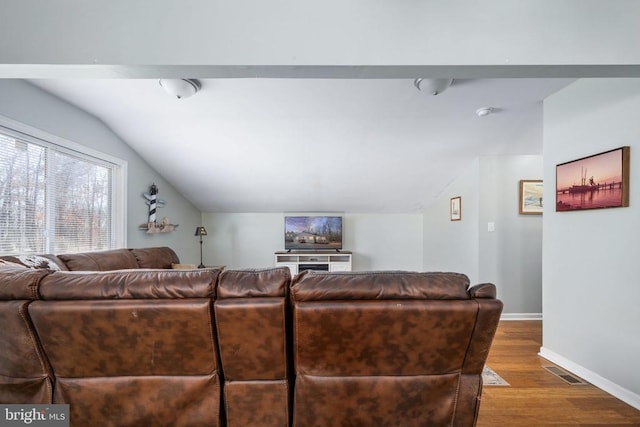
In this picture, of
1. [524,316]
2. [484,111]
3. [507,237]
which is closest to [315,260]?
[507,237]

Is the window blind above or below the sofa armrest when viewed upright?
above

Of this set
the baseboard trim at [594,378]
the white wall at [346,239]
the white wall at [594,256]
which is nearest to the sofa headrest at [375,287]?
the white wall at [594,256]

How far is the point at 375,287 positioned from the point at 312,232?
4.30 metres

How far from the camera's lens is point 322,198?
512 centimetres

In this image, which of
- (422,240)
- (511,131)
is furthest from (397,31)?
(422,240)

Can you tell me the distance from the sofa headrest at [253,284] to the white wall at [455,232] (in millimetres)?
3354

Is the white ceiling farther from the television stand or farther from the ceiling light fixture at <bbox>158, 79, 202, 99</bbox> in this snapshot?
the television stand

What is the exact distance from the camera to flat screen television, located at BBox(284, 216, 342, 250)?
5.52 metres

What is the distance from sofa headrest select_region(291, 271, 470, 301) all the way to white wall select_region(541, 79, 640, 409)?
1.67 m

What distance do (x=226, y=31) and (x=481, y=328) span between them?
6.36ft

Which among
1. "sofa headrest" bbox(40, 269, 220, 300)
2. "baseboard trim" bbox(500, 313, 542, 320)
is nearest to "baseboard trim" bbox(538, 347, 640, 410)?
"baseboard trim" bbox(500, 313, 542, 320)

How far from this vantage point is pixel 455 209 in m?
4.35

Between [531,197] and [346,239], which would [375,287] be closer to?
[531,197]

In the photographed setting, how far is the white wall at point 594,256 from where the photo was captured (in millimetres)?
1939
